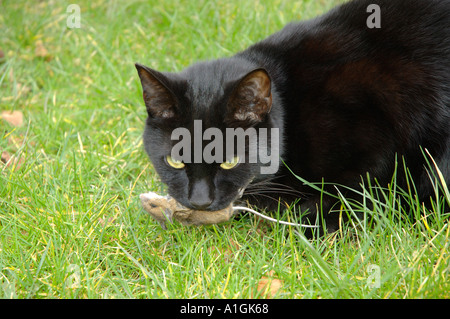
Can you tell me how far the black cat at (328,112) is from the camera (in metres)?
2.23

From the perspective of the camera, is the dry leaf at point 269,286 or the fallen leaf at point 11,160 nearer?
the dry leaf at point 269,286

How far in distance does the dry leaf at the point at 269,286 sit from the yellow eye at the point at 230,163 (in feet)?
1.58

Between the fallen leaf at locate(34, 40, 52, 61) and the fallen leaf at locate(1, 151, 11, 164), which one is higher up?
the fallen leaf at locate(34, 40, 52, 61)

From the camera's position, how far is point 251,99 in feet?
7.16

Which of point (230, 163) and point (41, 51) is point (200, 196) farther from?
point (41, 51)

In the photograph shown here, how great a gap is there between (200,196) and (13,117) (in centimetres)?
168

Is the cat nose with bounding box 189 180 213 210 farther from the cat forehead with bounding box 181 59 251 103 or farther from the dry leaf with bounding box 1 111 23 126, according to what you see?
the dry leaf with bounding box 1 111 23 126

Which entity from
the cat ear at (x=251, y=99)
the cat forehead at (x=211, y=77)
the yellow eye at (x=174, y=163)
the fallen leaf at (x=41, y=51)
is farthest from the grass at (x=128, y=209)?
the cat forehead at (x=211, y=77)

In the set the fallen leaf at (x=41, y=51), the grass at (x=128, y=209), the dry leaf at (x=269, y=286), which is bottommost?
the dry leaf at (x=269, y=286)

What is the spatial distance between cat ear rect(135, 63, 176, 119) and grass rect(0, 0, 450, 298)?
1.69 ft

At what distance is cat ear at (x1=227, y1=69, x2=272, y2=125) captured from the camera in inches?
82.7

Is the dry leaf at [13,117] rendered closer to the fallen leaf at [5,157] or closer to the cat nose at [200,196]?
the fallen leaf at [5,157]

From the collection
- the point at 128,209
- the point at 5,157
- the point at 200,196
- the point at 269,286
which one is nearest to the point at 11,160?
the point at 5,157

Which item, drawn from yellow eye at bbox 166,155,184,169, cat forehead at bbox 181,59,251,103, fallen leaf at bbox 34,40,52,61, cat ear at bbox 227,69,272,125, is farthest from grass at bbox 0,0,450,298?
cat forehead at bbox 181,59,251,103
